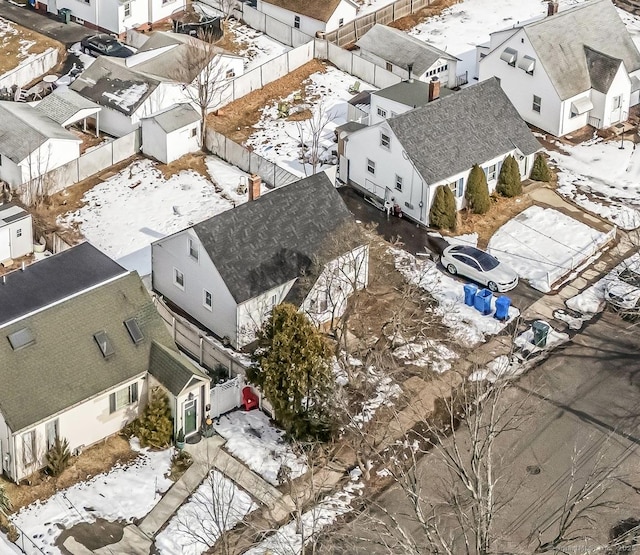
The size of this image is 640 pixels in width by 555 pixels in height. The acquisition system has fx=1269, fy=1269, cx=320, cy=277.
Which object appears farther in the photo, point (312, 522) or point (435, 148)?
point (435, 148)

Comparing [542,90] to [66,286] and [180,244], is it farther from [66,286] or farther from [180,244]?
[66,286]

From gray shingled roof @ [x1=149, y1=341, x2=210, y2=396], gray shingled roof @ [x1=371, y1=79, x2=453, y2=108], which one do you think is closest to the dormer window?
gray shingled roof @ [x1=371, y1=79, x2=453, y2=108]

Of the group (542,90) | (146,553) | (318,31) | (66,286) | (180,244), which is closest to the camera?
(146,553)

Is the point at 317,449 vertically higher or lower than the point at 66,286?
lower

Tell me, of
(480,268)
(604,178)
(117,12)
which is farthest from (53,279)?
(117,12)

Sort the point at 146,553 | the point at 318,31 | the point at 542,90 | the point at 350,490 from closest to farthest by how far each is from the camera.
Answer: the point at 146,553, the point at 350,490, the point at 542,90, the point at 318,31

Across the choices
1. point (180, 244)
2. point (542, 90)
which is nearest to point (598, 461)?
point (180, 244)

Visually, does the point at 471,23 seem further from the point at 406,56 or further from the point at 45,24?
the point at 45,24

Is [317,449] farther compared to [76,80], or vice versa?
[76,80]
